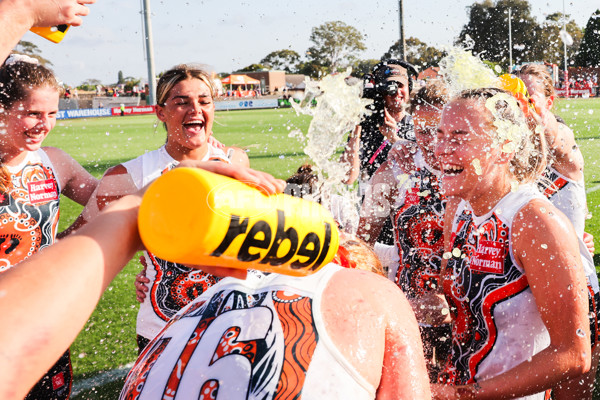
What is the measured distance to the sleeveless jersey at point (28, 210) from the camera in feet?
8.97

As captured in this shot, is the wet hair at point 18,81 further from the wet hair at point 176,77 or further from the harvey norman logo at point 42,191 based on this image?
the wet hair at point 176,77

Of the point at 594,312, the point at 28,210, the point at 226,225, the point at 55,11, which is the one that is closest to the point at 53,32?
the point at 55,11

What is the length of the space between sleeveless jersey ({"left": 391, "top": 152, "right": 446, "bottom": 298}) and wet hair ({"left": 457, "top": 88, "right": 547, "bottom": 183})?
86 cm

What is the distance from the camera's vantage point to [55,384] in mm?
2785

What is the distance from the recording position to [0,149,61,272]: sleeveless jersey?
2734mm

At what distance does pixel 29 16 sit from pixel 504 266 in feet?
5.64

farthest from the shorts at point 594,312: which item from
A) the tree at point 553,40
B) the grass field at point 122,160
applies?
the tree at point 553,40

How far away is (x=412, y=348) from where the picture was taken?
126 centimetres

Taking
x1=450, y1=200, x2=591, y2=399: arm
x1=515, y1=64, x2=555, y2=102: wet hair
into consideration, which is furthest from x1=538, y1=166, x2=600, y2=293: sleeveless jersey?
x1=450, y1=200, x2=591, y2=399: arm

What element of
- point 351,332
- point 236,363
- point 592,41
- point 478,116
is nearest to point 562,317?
point 478,116

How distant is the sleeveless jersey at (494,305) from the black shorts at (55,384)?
2020mm

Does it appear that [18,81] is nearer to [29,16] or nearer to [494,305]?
[29,16]

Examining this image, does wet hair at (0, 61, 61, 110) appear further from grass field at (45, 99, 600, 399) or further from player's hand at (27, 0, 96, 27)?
player's hand at (27, 0, 96, 27)

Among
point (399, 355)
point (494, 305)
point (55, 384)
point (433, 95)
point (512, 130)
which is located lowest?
point (55, 384)
